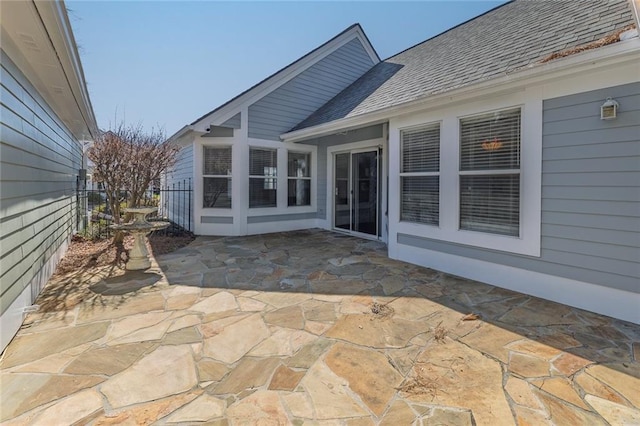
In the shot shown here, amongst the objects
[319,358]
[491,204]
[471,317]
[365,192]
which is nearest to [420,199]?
[491,204]

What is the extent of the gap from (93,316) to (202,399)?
213 centimetres

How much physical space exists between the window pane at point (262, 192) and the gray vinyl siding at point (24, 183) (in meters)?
4.09

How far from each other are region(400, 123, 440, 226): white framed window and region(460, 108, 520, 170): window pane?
49cm

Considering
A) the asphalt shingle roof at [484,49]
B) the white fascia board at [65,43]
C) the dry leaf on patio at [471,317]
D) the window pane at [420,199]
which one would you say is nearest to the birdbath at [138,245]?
the white fascia board at [65,43]

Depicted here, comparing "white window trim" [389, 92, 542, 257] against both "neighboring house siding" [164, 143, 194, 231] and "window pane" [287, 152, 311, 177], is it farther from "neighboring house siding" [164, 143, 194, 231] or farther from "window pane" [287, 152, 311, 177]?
"neighboring house siding" [164, 143, 194, 231]

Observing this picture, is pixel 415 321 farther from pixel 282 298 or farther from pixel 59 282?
pixel 59 282

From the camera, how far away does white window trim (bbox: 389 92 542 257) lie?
3902 millimetres

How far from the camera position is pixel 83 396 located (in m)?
2.11

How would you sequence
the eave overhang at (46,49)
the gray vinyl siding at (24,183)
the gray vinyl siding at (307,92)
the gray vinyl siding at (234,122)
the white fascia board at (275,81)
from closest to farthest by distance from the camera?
the eave overhang at (46,49), the gray vinyl siding at (24,183), the white fascia board at (275,81), the gray vinyl siding at (234,122), the gray vinyl siding at (307,92)

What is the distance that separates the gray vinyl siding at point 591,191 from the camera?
3.21 m

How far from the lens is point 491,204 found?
4.45 m

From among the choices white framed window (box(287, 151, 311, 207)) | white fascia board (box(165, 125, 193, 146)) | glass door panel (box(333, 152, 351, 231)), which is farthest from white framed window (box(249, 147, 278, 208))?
glass door panel (box(333, 152, 351, 231))

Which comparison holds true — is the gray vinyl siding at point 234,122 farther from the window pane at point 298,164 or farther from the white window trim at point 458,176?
the white window trim at point 458,176

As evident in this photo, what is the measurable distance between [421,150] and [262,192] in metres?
4.70
